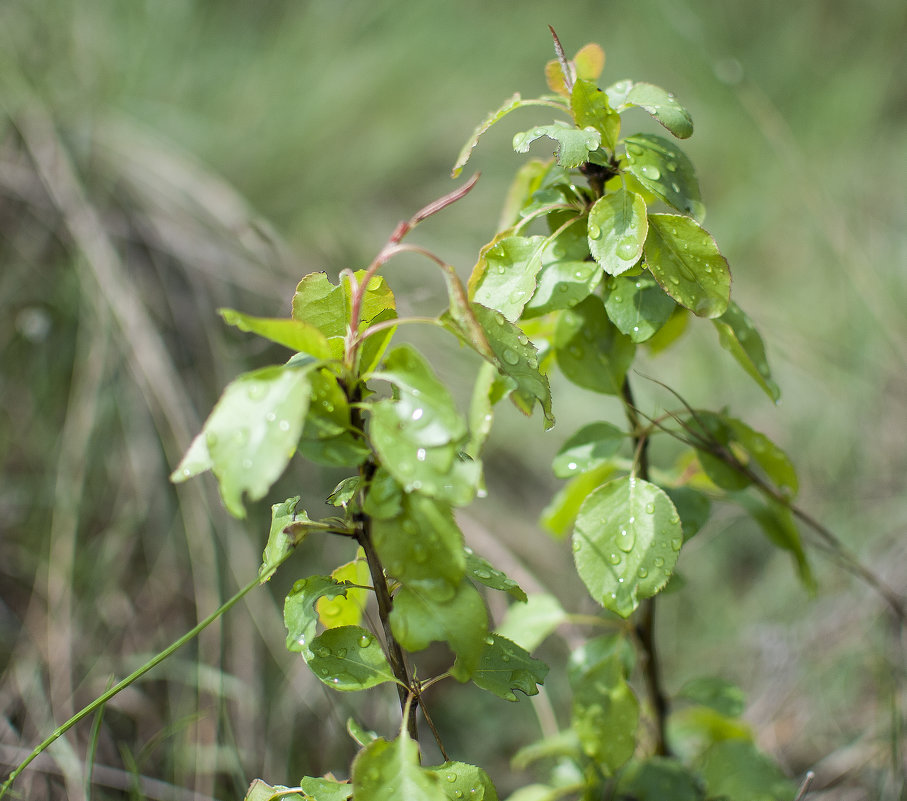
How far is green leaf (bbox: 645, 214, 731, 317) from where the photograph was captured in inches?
→ 21.6

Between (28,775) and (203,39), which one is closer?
(28,775)

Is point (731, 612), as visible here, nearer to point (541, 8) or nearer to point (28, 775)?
point (28, 775)

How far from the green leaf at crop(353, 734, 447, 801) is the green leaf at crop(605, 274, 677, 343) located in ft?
1.16

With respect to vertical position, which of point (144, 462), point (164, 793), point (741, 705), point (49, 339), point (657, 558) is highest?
point (49, 339)

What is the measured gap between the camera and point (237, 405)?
41 cm

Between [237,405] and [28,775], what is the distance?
85cm

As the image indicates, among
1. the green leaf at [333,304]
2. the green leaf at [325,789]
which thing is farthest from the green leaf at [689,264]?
the green leaf at [325,789]

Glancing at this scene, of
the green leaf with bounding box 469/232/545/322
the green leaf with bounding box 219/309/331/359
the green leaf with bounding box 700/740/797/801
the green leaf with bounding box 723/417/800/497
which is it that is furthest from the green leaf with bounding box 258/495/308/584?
the green leaf with bounding box 700/740/797/801

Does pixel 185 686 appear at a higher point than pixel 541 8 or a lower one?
lower

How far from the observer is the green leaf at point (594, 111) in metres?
0.56

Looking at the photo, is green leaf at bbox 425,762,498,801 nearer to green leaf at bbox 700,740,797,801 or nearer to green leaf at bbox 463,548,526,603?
green leaf at bbox 463,548,526,603

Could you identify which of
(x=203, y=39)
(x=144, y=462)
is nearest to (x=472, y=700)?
(x=144, y=462)

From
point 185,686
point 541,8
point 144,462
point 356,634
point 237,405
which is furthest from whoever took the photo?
point 541,8

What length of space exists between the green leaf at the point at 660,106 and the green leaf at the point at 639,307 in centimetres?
12
